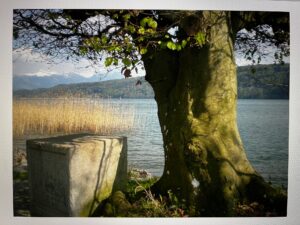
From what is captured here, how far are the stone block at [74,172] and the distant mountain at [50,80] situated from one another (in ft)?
1.79

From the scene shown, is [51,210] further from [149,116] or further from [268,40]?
[268,40]

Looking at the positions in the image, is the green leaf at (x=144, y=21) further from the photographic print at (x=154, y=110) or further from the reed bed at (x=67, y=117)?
the reed bed at (x=67, y=117)

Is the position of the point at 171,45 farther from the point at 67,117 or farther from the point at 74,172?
the point at 74,172

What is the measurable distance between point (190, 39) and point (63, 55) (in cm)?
129

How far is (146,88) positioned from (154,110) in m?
0.24

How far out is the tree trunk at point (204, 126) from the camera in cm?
318

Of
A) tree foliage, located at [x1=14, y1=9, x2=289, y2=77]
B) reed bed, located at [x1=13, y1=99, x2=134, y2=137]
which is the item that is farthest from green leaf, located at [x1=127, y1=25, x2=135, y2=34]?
reed bed, located at [x1=13, y1=99, x2=134, y2=137]

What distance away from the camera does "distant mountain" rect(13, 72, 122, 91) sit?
324 cm

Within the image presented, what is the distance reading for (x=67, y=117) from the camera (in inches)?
128

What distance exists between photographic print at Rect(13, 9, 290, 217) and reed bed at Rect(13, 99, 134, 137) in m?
0.01

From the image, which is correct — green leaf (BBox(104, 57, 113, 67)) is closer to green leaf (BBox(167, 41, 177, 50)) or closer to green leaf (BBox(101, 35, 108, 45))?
green leaf (BBox(101, 35, 108, 45))

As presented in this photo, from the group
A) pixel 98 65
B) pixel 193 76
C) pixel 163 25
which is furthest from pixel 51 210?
pixel 163 25

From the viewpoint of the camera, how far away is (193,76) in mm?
3236

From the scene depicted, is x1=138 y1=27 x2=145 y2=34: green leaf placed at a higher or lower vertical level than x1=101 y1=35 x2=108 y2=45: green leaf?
higher
